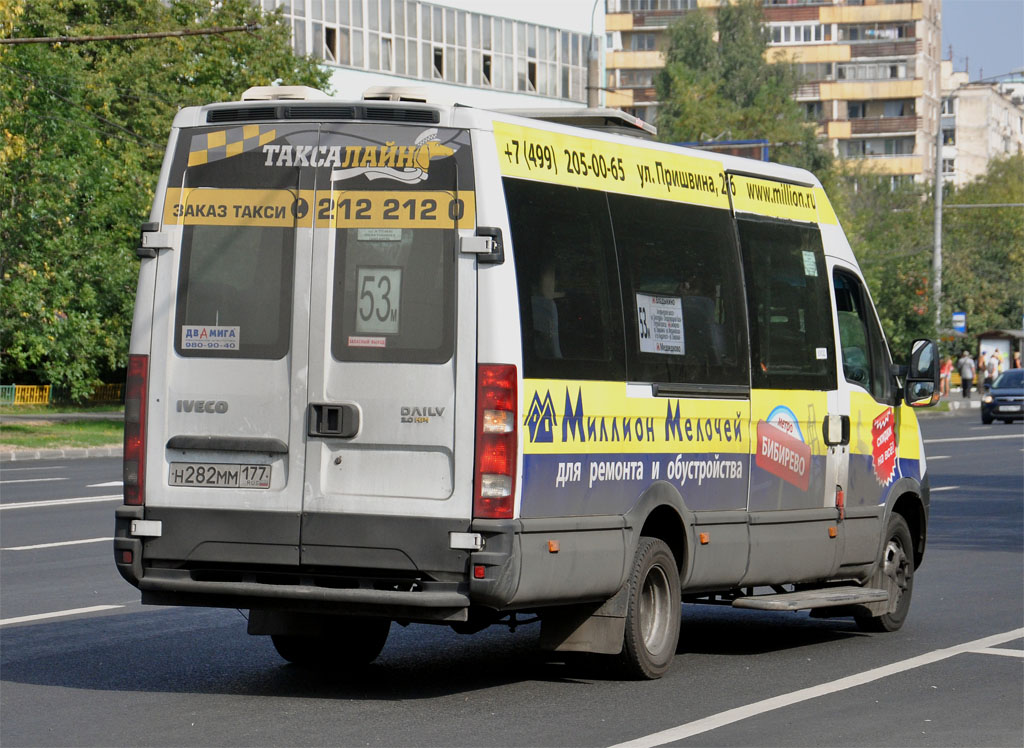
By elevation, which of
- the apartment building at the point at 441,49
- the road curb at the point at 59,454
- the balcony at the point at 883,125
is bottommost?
the road curb at the point at 59,454

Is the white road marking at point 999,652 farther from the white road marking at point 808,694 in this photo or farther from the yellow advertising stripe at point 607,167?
the yellow advertising stripe at point 607,167

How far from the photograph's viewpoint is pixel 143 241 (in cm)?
831

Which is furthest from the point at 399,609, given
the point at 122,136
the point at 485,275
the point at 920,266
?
the point at 920,266

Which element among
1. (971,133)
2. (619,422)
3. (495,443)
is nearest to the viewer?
(495,443)

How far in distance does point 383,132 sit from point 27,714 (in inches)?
120

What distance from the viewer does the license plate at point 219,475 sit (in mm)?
7996

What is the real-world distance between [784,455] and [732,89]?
83.6m

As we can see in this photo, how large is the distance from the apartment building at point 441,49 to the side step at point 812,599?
44070mm

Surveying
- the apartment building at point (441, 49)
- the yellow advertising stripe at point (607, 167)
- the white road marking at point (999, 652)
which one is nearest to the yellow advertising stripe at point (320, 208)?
the yellow advertising stripe at point (607, 167)

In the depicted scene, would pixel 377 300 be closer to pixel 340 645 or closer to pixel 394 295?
pixel 394 295

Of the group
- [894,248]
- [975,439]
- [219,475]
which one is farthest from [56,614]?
[894,248]

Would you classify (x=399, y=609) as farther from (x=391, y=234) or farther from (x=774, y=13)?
(x=774, y=13)

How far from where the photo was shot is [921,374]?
11.0 metres

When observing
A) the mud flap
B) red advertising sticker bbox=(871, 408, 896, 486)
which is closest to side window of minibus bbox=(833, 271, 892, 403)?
red advertising sticker bbox=(871, 408, 896, 486)
